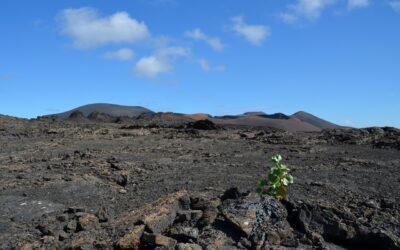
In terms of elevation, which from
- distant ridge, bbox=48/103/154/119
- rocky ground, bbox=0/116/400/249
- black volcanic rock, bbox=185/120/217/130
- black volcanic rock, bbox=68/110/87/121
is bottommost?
rocky ground, bbox=0/116/400/249

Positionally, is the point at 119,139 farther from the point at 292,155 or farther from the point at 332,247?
the point at 332,247

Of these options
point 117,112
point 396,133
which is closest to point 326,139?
point 396,133

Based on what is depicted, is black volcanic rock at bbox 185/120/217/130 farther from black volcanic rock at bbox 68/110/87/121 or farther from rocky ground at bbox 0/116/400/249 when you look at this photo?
black volcanic rock at bbox 68/110/87/121

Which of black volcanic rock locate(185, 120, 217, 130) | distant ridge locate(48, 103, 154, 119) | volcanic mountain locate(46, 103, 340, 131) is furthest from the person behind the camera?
distant ridge locate(48, 103, 154, 119)

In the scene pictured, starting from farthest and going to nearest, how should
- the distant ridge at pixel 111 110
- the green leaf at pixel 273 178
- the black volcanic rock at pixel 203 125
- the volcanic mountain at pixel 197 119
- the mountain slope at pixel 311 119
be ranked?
the distant ridge at pixel 111 110 → the mountain slope at pixel 311 119 → the volcanic mountain at pixel 197 119 → the black volcanic rock at pixel 203 125 → the green leaf at pixel 273 178

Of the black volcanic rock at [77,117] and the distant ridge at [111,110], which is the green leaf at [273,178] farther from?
the distant ridge at [111,110]

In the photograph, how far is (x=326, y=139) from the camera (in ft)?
50.0

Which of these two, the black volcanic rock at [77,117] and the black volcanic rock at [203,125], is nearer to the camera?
the black volcanic rock at [203,125]

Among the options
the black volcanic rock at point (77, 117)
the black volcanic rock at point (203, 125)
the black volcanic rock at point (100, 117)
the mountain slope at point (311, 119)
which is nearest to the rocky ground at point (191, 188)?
the black volcanic rock at point (203, 125)

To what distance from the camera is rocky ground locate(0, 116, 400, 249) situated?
5328 millimetres

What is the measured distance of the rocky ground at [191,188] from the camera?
5.33 m

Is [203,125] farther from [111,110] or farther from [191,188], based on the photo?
[111,110]

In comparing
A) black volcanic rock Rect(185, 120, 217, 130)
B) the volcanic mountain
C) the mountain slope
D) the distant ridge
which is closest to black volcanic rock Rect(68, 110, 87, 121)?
the volcanic mountain

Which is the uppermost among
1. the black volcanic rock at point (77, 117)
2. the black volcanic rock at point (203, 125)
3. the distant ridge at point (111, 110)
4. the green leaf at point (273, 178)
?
the distant ridge at point (111, 110)
